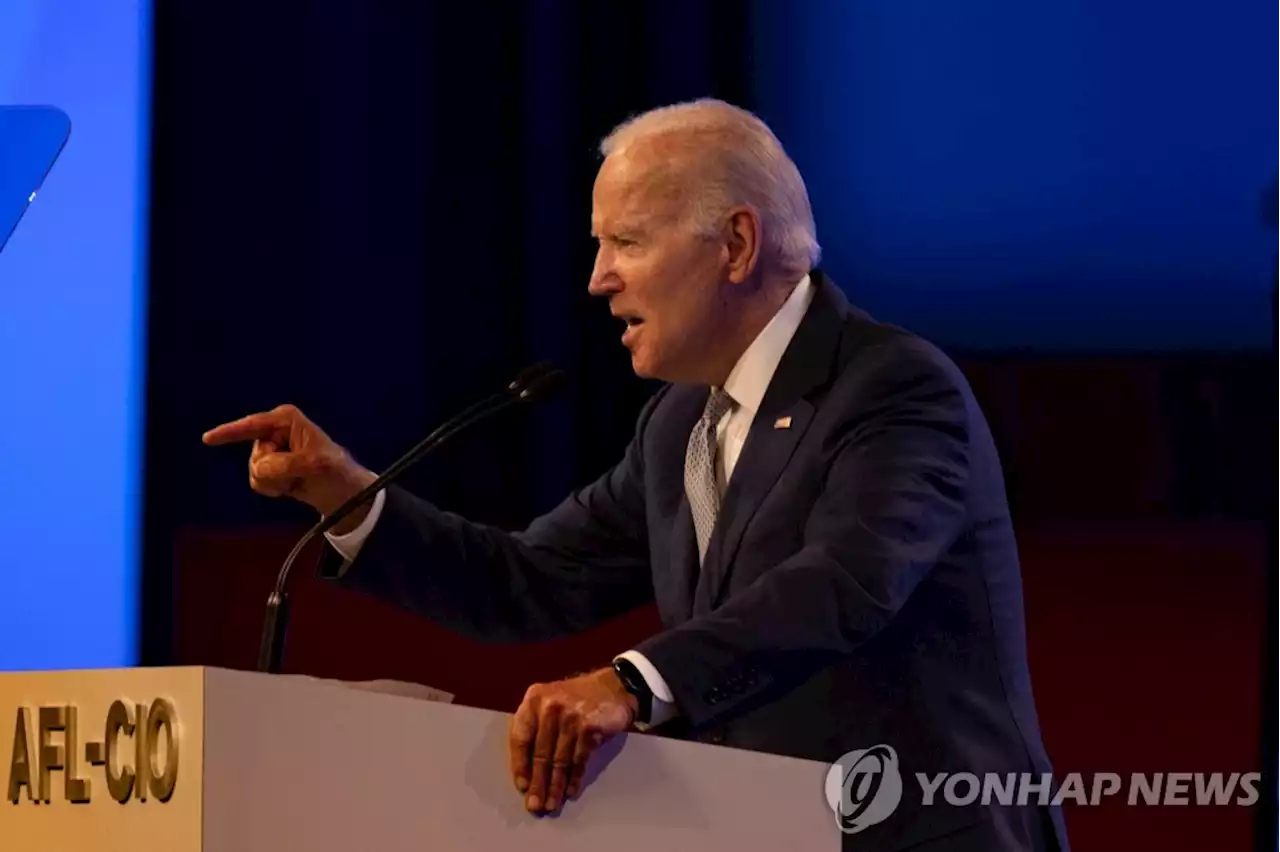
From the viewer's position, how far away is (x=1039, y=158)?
10.3 feet

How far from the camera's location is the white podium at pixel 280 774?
4.18 ft

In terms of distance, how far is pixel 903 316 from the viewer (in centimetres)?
322

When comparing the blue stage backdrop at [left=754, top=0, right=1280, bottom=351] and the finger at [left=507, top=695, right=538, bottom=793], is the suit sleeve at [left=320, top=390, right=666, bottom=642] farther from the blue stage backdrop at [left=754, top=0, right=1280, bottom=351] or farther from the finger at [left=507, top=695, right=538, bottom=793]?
the blue stage backdrop at [left=754, top=0, right=1280, bottom=351]

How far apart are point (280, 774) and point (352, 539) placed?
0.92m

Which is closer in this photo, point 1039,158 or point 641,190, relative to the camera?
point 641,190

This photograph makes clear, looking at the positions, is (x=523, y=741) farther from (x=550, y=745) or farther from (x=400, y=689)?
(x=400, y=689)

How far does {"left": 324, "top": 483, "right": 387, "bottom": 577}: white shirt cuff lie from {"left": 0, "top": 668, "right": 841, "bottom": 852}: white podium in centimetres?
71

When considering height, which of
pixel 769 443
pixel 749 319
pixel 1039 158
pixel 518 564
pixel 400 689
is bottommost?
pixel 518 564

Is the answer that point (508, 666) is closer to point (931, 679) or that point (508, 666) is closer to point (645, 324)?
point (645, 324)

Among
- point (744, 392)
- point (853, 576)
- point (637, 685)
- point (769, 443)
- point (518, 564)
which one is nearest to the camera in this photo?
point (637, 685)

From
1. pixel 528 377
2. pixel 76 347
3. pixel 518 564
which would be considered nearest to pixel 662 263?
pixel 528 377

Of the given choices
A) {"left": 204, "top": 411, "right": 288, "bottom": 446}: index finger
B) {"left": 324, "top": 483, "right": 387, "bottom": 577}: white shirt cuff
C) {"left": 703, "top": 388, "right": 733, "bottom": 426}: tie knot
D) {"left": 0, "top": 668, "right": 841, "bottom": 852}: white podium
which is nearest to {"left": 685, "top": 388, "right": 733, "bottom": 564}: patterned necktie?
{"left": 703, "top": 388, "right": 733, "bottom": 426}: tie knot

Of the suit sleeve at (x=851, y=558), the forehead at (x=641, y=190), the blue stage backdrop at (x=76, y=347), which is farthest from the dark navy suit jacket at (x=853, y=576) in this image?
the blue stage backdrop at (x=76, y=347)

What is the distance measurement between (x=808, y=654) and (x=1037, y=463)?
4.09 feet
